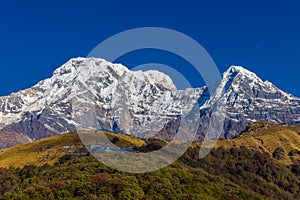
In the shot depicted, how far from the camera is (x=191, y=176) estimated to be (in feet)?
493

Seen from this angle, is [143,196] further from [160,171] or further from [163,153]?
[163,153]

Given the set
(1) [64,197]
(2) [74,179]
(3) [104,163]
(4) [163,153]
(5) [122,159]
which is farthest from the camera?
(4) [163,153]

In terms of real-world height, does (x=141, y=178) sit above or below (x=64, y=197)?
above

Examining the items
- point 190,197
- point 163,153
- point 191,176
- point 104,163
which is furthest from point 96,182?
point 163,153

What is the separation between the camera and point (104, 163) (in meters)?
143

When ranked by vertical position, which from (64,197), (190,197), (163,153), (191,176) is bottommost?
(64,197)

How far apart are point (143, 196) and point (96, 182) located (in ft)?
42.1

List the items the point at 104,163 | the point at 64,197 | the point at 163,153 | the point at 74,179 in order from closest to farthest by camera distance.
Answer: the point at 64,197 < the point at 74,179 < the point at 104,163 < the point at 163,153

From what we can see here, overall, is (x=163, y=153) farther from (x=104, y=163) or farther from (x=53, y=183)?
(x=53, y=183)

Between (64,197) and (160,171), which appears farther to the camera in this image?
(160,171)

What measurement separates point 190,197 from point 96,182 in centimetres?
2761

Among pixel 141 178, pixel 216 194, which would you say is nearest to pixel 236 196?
pixel 216 194

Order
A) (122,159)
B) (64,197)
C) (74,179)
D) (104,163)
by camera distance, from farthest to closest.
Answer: (122,159), (104,163), (74,179), (64,197)

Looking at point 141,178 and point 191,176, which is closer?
point 141,178
